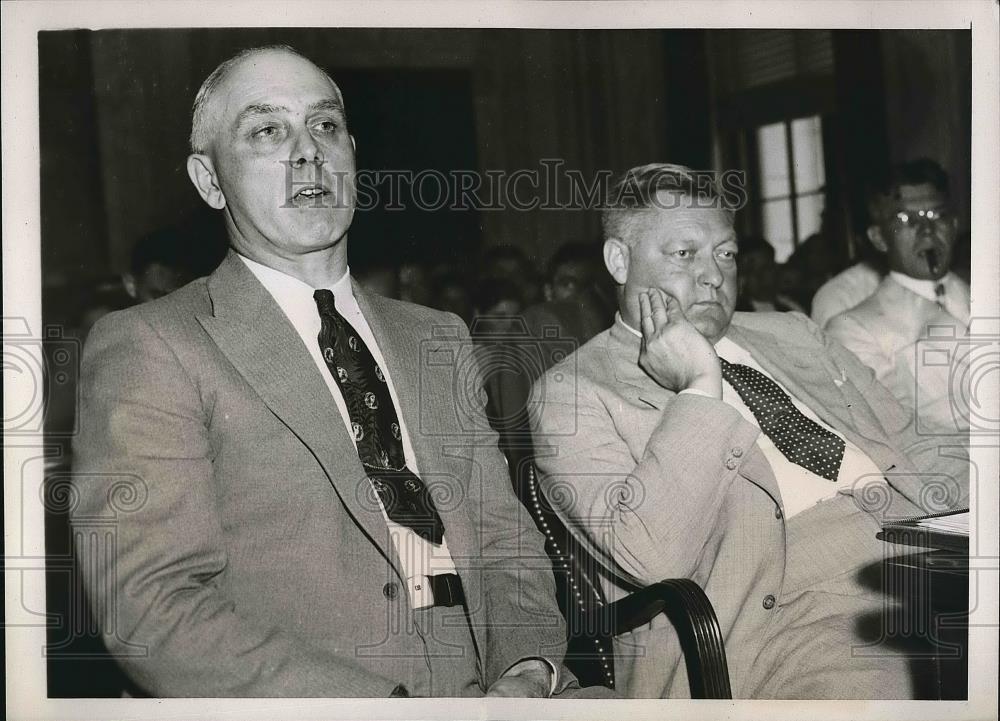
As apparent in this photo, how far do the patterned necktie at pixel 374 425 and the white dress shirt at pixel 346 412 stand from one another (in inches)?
0.5

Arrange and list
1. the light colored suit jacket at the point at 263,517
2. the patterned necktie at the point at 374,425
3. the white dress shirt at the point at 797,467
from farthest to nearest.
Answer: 1. the white dress shirt at the point at 797,467
2. the patterned necktie at the point at 374,425
3. the light colored suit jacket at the point at 263,517

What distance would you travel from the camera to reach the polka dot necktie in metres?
3.21

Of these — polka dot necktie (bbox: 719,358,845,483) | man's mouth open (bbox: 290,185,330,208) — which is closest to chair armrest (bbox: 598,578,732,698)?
A: polka dot necktie (bbox: 719,358,845,483)

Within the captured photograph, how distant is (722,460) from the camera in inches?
124

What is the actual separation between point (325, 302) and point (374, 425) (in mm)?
376

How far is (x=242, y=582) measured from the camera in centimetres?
300

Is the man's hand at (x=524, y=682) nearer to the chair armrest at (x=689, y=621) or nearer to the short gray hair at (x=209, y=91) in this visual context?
the chair armrest at (x=689, y=621)

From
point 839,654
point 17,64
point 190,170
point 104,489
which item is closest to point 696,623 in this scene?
point 839,654

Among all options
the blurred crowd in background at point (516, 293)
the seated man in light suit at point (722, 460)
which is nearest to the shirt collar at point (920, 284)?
the blurred crowd in background at point (516, 293)

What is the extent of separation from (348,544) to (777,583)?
48.5 inches

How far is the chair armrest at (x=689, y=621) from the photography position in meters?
3.04

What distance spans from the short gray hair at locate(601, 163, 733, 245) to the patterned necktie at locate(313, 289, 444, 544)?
80cm

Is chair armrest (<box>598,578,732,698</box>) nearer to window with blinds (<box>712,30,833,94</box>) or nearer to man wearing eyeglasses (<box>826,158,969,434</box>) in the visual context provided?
man wearing eyeglasses (<box>826,158,969,434</box>)

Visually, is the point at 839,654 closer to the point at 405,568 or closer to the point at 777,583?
the point at 777,583
